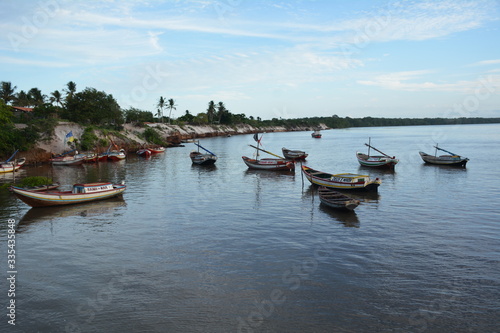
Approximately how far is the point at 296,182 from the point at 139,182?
20486mm

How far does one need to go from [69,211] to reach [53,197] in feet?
6.08

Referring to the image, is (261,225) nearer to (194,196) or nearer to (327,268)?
(327,268)

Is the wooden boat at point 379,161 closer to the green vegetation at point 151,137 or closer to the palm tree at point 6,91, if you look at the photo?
the green vegetation at point 151,137

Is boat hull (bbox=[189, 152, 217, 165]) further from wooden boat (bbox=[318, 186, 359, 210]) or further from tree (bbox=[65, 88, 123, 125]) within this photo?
tree (bbox=[65, 88, 123, 125])

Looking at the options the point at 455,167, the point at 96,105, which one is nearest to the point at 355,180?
the point at 455,167

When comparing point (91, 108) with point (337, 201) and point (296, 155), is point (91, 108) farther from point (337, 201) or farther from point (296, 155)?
point (337, 201)

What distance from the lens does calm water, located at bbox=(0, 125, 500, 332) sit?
13.4 m

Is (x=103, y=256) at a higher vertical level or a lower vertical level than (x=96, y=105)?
lower

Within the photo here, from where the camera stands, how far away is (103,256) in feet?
63.8
